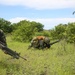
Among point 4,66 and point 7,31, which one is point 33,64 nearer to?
point 4,66

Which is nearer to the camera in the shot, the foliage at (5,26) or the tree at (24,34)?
the tree at (24,34)

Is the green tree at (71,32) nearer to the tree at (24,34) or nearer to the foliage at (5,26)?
the tree at (24,34)

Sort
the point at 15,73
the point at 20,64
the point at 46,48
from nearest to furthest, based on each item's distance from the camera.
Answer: the point at 15,73
the point at 20,64
the point at 46,48

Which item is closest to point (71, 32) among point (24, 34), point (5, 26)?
point (24, 34)

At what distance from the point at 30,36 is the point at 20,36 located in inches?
40.2

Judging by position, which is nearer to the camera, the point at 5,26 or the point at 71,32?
the point at 71,32

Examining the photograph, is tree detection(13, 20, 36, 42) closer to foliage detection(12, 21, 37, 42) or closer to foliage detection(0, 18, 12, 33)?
foliage detection(12, 21, 37, 42)

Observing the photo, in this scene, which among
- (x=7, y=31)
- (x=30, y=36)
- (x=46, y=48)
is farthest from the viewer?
(x=7, y=31)

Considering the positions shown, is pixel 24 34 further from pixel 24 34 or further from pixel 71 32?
pixel 71 32

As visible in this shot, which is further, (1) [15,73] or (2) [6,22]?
(2) [6,22]

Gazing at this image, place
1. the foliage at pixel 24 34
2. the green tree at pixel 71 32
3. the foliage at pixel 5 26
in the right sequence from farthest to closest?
1. the foliage at pixel 5 26
2. the foliage at pixel 24 34
3. the green tree at pixel 71 32

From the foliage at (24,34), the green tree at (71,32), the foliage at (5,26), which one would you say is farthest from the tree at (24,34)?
the foliage at (5,26)

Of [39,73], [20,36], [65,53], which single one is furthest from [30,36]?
[39,73]

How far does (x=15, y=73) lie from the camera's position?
1055 cm
